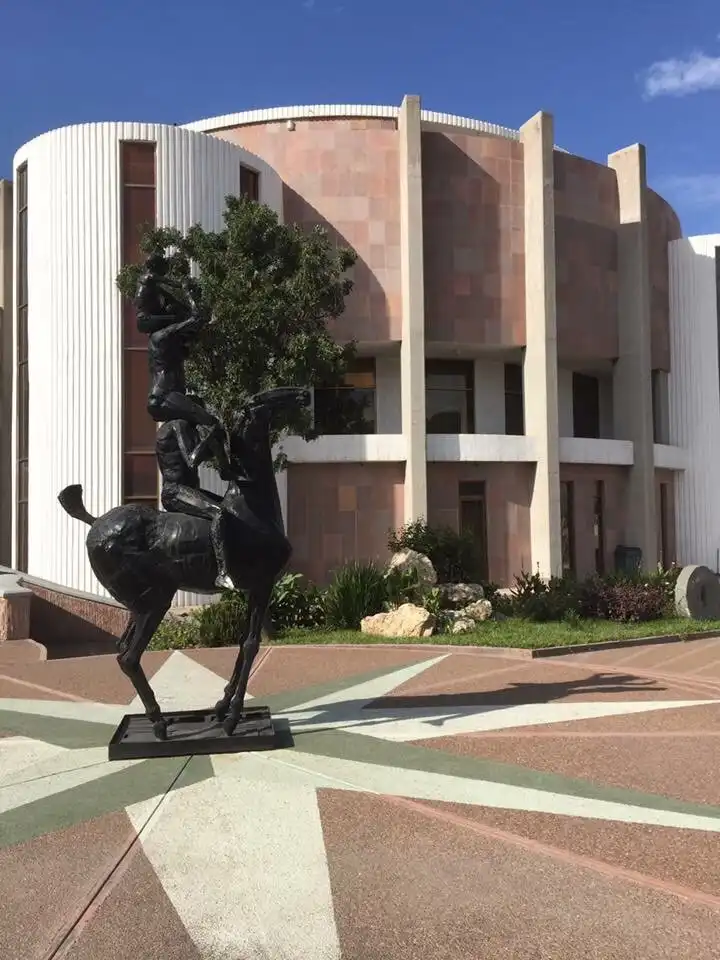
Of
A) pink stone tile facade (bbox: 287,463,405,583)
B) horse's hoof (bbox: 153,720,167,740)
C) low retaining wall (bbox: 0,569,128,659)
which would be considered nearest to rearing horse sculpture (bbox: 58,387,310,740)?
horse's hoof (bbox: 153,720,167,740)

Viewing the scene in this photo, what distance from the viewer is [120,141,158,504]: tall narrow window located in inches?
703

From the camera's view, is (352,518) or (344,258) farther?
(352,518)

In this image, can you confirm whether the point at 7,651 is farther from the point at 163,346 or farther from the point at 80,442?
the point at 80,442

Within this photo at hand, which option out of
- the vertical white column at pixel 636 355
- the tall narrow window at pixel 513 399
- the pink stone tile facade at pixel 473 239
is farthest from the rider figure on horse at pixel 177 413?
the vertical white column at pixel 636 355

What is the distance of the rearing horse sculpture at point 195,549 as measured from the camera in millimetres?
6160

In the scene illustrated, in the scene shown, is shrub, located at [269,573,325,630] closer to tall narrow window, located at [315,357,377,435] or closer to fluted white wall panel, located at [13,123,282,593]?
fluted white wall panel, located at [13,123,282,593]

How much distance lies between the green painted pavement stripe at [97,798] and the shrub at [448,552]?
41.2 feet

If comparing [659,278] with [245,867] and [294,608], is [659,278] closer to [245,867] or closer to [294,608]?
[294,608]

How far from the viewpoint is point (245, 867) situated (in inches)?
166

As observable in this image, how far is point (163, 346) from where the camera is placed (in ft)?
21.3

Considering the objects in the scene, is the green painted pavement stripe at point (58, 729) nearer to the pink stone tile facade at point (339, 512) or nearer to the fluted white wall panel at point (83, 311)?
the fluted white wall panel at point (83, 311)

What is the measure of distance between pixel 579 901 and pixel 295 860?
60.0 inches

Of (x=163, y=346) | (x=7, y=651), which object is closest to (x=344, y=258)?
(x=163, y=346)

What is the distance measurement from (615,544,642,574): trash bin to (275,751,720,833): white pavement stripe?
18.5 meters
